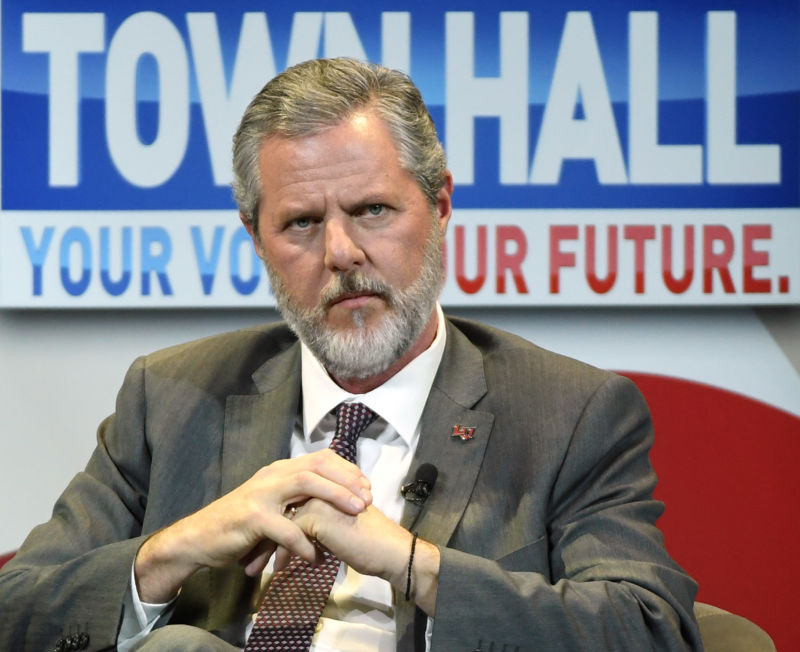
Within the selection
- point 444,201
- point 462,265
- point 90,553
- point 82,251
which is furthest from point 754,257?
point 90,553

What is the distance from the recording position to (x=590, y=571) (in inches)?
80.0

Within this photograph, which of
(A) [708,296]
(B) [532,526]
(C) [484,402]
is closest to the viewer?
(B) [532,526]

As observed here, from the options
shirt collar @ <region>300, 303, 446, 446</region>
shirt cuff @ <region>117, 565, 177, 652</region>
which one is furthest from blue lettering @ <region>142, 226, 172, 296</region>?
shirt cuff @ <region>117, 565, 177, 652</region>

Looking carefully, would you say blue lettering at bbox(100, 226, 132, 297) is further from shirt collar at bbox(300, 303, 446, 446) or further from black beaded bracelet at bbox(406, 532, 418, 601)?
black beaded bracelet at bbox(406, 532, 418, 601)

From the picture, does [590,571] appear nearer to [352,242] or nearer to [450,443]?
[450,443]

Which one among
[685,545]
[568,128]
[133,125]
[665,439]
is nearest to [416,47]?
[568,128]

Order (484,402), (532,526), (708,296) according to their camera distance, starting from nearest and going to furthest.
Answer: (532,526) < (484,402) < (708,296)

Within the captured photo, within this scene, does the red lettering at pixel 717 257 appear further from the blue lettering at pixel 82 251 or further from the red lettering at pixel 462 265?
the blue lettering at pixel 82 251

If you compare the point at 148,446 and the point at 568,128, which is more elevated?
the point at 568,128

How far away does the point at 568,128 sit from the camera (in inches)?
127

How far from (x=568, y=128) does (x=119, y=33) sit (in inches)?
51.7

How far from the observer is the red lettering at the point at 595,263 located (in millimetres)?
3215

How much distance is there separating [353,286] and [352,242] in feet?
0.28

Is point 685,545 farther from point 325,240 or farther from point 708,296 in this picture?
point 325,240
